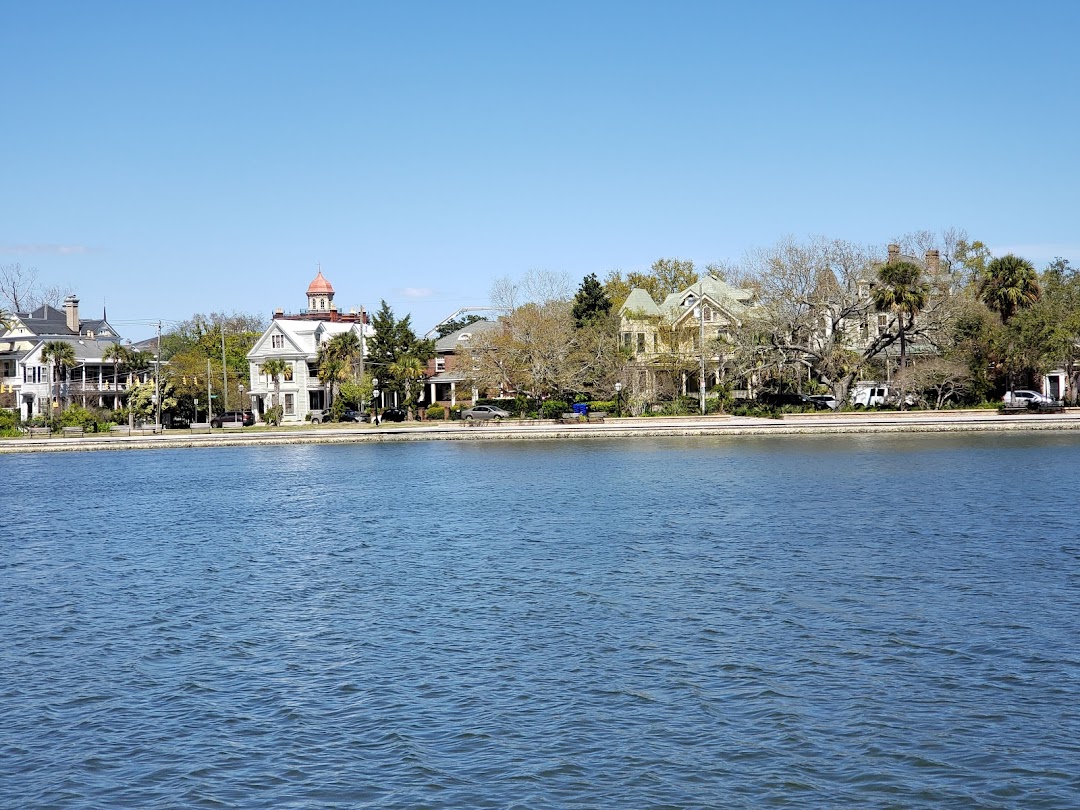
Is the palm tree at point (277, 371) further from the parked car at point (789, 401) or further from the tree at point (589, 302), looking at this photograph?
the parked car at point (789, 401)

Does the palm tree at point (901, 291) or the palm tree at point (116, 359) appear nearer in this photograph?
the palm tree at point (901, 291)

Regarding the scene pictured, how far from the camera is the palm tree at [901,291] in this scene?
71.3 m

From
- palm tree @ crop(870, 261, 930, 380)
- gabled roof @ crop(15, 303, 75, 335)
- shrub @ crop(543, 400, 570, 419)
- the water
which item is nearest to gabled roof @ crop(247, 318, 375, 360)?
shrub @ crop(543, 400, 570, 419)

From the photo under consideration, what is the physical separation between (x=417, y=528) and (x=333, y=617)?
1246 centimetres

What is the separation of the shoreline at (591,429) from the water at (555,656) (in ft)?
96.7

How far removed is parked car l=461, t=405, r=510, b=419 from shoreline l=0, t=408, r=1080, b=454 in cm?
155

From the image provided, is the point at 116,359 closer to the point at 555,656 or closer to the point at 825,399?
the point at 825,399

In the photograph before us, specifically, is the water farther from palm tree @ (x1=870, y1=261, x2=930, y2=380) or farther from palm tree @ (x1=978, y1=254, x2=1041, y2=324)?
palm tree @ (x1=978, y1=254, x2=1041, y2=324)

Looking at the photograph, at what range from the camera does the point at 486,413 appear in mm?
82375

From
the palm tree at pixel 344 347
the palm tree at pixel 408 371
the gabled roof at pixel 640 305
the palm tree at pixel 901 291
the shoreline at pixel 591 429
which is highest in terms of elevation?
the gabled roof at pixel 640 305

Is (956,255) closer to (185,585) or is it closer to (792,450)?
(792,450)

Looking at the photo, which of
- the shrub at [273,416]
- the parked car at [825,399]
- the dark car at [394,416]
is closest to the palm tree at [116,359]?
the shrub at [273,416]

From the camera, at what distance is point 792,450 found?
57.0 metres

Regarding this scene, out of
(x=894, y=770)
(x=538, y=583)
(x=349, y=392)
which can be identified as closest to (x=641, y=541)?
(x=538, y=583)
